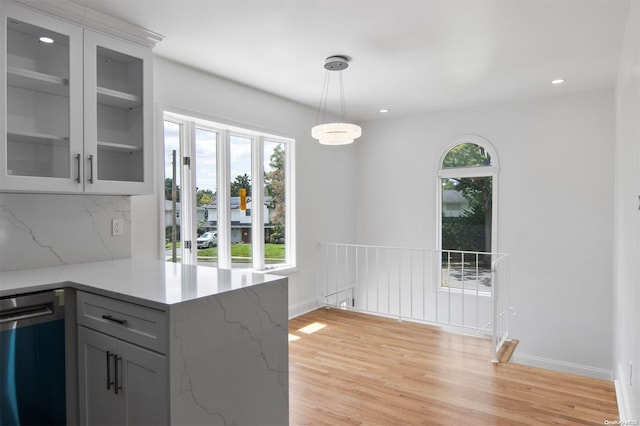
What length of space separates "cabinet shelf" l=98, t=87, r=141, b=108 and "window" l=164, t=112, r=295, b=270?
0.50 metres

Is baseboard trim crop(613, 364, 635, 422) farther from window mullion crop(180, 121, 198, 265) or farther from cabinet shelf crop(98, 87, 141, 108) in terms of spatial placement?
cabinet shelf crop(98, 87, 141, 108)

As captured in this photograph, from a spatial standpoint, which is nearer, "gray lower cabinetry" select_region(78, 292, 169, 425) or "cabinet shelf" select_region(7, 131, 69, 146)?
"gray lower cabinetry" select_region(78, 292, 169, 425)

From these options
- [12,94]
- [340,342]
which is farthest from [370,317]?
[12,94]

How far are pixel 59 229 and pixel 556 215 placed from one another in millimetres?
4831

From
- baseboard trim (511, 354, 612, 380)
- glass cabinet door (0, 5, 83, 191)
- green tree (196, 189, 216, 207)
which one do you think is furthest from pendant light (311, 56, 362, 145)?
baseboard trim (511, 354, 612, 380)

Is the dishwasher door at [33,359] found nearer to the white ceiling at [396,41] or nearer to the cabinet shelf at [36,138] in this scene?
the cabinet shelf at [36,138]

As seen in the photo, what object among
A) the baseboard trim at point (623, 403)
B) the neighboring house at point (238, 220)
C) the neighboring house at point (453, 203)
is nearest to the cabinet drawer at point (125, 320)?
the neighboring house at point (238, 220)

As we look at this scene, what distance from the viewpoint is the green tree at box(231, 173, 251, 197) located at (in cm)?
418

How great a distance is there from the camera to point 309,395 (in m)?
2.84

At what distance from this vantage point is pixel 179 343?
162 centimetres

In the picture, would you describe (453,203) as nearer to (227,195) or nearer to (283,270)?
(283,270)

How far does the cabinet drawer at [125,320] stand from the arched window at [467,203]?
4.07 metres

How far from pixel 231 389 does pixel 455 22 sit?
8.72 ft

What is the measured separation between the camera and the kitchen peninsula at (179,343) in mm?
1632
